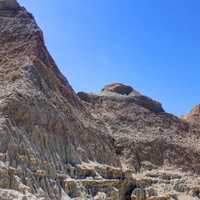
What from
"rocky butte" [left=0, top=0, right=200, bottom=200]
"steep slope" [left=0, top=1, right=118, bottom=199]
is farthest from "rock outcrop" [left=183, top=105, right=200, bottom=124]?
"steep slope" [left=0, top=1, right=118, bottom=199]

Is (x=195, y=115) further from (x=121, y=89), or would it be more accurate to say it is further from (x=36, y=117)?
(x=36, y=117)

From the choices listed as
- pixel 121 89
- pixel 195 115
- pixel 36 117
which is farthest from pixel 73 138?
pixel 195 115

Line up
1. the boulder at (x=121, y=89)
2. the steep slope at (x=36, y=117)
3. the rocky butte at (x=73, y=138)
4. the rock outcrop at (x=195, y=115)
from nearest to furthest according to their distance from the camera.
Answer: the steep slope at (x=36, y=117) → the rocky butte at (x=73, y=138) → the boulder at (x=121, y=89) → the rock outcrop at (x=195, y=115)

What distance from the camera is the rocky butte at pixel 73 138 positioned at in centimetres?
4353

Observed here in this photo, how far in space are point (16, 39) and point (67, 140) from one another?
49.7 ft

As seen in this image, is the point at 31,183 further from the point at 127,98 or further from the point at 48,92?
the point at 127,98

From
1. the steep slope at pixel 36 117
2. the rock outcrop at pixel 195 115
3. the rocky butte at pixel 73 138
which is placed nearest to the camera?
the steep slope at pixel 36 117

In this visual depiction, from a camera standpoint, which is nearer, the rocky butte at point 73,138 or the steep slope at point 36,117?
the steep slope at point 36,117

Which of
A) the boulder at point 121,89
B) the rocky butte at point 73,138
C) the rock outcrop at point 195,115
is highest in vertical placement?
the boulder at point 121,89

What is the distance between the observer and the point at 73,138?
54.0 m

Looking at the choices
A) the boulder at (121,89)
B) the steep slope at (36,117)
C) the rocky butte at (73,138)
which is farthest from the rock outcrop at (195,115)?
the steep slope at (36,117)

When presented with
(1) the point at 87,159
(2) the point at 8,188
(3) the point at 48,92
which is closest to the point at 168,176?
(1) the point at 87,159

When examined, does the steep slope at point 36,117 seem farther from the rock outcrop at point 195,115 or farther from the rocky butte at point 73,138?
the rock outcrop at point 195,115

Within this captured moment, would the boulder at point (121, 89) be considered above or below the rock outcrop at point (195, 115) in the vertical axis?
above
